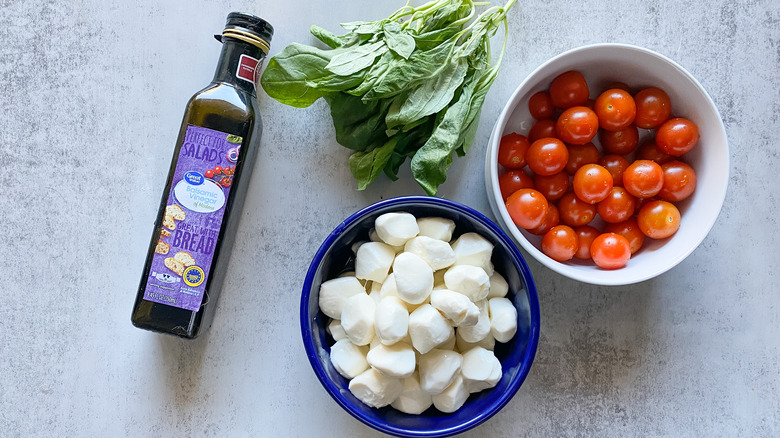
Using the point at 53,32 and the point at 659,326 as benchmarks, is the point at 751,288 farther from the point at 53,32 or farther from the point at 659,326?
the point at 53,32

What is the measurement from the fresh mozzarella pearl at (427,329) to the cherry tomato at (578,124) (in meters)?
0.38

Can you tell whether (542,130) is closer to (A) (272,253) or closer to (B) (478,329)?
(B) (478,329)

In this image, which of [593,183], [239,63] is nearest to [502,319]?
[593,183]

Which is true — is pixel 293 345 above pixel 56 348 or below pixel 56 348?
above

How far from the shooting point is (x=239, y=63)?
3.16 feet

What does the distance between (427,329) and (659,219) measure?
45cm

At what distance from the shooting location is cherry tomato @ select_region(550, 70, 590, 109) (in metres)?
0.99

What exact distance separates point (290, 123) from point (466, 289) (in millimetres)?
465

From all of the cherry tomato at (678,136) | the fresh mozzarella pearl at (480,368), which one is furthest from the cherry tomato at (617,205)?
the fresh mozzarella pearl at (480,368)

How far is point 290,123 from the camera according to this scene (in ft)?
3.58

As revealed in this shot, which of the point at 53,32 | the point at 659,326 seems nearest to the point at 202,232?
the point at 53,32

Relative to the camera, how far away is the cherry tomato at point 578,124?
0.96 meters

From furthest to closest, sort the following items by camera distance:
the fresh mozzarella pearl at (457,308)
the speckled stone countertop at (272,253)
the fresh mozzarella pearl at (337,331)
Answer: the speckled stone countertop at (272,253) → the fresh mozzarella pearl at (337,331) → the fresh mozzarella pearl at (457,308)

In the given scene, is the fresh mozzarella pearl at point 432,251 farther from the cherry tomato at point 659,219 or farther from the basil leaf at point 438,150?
the cherry tomato at point 659,219
